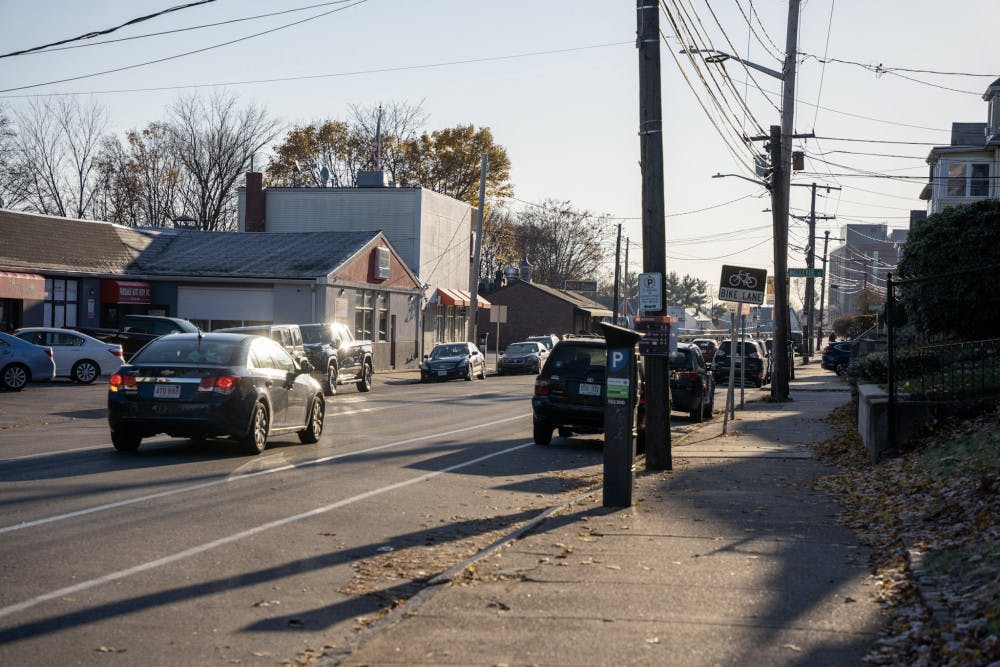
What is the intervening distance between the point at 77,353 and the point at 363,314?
17.8 meters

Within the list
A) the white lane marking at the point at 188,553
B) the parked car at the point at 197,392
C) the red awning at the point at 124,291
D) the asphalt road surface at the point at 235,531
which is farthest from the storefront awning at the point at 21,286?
the white lane marking at the point at 188,553

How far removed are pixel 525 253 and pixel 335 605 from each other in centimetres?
9447

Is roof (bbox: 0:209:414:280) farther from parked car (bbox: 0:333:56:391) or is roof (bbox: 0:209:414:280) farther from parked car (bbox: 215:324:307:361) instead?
parked car (bbox: 215:324:307:361)

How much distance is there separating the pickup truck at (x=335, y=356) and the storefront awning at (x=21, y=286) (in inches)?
423

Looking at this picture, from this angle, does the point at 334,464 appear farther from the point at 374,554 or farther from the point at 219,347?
the point at 374,554

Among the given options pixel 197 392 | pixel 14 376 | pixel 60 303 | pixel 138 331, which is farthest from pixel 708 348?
pixel 197 392

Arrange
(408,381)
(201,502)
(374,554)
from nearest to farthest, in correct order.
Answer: (374,554) < (201,502) < (408,381)

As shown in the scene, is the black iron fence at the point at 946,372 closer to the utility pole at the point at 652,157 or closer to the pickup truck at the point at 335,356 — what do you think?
the utility pole at the point at 652,157

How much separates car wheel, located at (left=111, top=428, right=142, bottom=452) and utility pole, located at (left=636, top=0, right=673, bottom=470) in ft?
21.7

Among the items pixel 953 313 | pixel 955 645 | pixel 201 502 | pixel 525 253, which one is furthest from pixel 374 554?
pixel 525 253

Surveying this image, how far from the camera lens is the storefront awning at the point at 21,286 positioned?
34812mm

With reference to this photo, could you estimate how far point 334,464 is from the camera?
13.9 metres

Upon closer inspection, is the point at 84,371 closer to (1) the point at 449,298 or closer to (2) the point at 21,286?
(2) the point at 21,286

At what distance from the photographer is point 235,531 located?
9023 mm
